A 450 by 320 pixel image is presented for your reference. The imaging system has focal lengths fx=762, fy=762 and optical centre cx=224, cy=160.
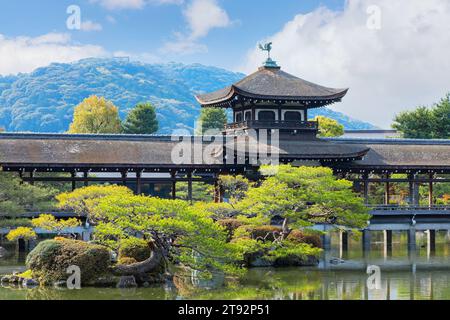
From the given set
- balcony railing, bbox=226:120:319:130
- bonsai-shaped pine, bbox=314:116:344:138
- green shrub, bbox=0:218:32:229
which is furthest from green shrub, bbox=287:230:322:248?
bonsai-shaped pine, bbox=314:116:344:138

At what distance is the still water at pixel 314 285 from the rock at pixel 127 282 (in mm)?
648

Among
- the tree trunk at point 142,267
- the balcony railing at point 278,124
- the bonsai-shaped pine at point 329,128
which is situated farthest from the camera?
the bonsai-shaped pine at point 329,128

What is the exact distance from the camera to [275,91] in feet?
154

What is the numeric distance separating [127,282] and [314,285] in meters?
7.36

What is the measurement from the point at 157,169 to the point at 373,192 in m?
23.5

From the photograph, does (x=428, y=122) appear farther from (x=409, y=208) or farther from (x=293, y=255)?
(x=293, y=255)

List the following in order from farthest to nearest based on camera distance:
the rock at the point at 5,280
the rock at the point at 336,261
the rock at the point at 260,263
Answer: the rock at the point at 336,261 < the rock at the point at 260,263 < the rock at the point at 5,280

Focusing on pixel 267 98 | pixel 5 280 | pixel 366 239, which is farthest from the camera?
Answer: pixel 267 98

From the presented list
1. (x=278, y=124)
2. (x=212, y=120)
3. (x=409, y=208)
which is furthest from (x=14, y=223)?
(x=212, y=120)

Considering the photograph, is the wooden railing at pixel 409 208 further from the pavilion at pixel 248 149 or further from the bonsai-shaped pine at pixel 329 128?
the bonsai-shaped pine at pixel 329 128

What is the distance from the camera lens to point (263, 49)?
1980 inches

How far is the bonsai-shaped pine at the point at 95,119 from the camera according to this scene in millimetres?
69688

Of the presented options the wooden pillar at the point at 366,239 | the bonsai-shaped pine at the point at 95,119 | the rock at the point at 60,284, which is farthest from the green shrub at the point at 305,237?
the bonsai-shaped pine at the point at 95,119
